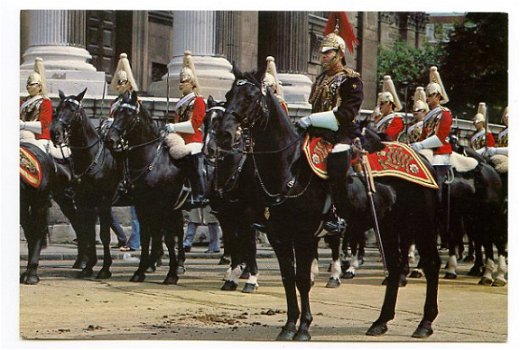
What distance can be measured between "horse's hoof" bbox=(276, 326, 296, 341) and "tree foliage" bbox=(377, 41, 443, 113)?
29.3ft

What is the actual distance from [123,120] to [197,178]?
5.71 ft

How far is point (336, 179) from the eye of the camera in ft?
51.7

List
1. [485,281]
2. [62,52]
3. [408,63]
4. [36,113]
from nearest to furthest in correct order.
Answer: [36,113] → [485,281] → [62,52] → [408,63]

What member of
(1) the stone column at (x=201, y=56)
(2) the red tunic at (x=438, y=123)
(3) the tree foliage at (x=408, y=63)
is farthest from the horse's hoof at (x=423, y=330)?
(1) the stone column at (x=201, y=56)

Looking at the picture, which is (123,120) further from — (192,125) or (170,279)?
(170,279)

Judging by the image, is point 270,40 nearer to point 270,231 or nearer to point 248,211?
point 248,211

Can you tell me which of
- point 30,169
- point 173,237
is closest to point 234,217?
point 173,237

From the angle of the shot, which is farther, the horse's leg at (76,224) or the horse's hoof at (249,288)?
the horse's leg at (76,224)

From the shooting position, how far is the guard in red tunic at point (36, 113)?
19.9m

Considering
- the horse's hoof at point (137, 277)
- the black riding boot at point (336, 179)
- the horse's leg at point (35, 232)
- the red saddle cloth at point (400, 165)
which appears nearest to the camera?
the black riding boot at point (336, 179)

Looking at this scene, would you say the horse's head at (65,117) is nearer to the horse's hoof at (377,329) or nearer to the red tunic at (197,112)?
the red tunic at (197,112)

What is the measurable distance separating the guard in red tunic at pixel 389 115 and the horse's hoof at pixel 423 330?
6094 millimetres

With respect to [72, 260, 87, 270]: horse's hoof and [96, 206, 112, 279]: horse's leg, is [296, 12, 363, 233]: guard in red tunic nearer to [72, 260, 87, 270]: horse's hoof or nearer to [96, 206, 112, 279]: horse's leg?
[96, 206, 112, 279]: horse's leg

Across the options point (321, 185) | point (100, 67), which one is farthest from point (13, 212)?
point (100, 67)
